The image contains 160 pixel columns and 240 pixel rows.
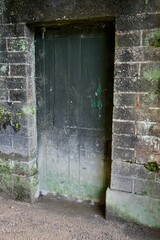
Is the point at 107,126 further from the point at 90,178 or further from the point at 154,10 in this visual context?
the point at 154,10

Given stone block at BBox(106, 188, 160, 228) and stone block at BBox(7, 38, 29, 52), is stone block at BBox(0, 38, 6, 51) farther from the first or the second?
stone block at BBox(106, 188, 160, 228)

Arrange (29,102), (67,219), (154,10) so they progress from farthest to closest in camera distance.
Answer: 1. (29,102)
2. (67,219)
3. (154,10)

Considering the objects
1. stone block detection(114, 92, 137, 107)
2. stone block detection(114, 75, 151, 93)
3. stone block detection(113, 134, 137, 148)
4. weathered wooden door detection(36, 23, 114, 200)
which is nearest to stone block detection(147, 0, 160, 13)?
weathered wooden door detection(36, 23, 114, 200)

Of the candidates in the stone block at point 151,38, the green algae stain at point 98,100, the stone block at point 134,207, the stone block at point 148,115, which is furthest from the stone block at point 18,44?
the stone block at point 134,207

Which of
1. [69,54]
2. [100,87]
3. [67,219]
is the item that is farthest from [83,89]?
[67,219]

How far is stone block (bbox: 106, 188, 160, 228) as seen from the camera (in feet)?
7.48

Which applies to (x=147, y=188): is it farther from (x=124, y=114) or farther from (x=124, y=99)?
(x=124, y=99)

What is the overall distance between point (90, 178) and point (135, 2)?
66.3 inches

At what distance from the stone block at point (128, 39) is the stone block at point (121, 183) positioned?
115cm

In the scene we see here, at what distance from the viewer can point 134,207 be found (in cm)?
235

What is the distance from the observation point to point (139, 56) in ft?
7.11

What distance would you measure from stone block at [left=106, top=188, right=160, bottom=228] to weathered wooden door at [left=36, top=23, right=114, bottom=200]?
0.86ft

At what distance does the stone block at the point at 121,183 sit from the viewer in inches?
93.0

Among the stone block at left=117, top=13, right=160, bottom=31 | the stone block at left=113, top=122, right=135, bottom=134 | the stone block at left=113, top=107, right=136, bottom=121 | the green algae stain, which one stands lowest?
the stone block at left=113, top=122, right=135, bottom=134
